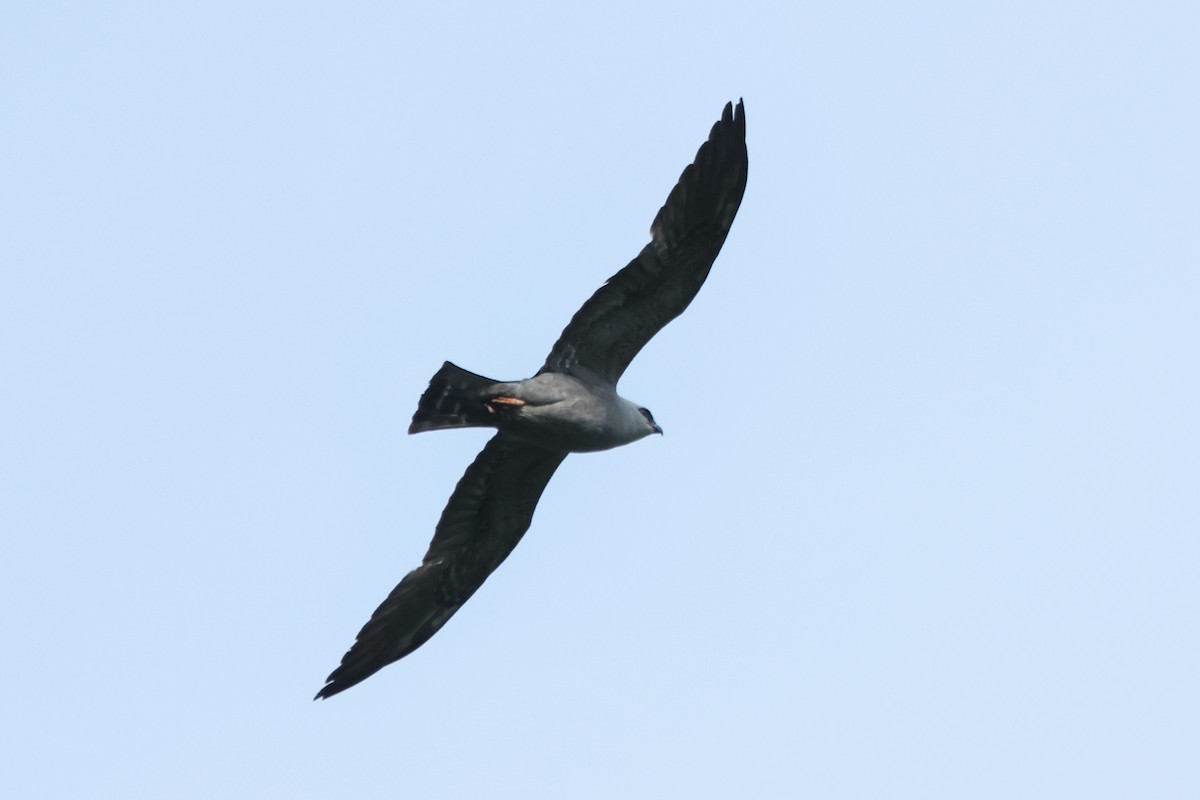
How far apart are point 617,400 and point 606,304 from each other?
878 mm

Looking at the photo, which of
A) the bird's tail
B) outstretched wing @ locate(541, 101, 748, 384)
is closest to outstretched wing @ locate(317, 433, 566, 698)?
the bird's tail

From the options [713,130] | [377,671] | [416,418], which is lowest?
[377,671]

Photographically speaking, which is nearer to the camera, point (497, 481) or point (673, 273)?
point (673, 273)

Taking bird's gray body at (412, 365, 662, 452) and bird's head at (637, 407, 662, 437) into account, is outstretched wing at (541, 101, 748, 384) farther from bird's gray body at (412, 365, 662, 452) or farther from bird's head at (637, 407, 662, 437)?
bird's head at (637, 407, 662, 437)

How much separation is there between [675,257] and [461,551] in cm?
338

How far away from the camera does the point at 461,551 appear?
1658 centimetres

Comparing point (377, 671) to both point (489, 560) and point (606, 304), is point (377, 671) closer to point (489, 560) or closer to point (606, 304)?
point (489, 560)

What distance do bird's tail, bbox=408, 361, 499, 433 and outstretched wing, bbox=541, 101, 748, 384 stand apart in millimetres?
718

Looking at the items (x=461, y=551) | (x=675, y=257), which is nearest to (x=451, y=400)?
(x=461, y=551)

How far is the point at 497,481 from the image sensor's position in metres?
16.3

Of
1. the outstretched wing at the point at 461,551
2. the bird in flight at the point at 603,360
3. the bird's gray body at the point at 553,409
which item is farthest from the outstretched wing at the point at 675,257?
the outstretched wing at the point at 461,551

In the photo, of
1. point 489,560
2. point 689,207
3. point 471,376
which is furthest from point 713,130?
point 489,560

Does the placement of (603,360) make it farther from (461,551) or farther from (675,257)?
(461,551)

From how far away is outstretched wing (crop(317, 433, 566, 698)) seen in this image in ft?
53.2
